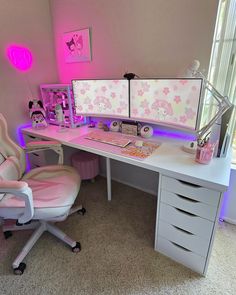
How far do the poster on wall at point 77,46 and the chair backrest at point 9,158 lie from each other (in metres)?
1.01

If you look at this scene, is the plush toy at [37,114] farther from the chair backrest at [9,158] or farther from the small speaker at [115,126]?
the small speaker at [115,126]

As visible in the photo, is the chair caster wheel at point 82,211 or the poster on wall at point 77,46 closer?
the chair caster wheel at point 82,211

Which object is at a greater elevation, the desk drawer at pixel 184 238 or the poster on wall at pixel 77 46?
the poster on wall at pixel 77 46

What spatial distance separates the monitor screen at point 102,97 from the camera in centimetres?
155

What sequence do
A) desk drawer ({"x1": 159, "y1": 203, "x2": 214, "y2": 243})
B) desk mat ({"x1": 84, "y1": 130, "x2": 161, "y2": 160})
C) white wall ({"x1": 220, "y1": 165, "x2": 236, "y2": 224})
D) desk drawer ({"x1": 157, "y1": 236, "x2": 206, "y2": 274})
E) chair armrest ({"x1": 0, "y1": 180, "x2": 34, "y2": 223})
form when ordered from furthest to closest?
white wall ({"x1": 220, "y1": 165, "x2": 236, "y2": 224}) < desk mat ({"x1": 84, "y1": 130, "x2": 161, "y2": 160}) < desk drawer ({"x1": 157, "y1": 236, "x2": 206, "y2": 274}) < desk drawer ({"x1": 159, "y1": 203, "x2": 214, "y2": 243}) < chair armrest ({"x1": 0, "y1": 180, "x2": 34, "y2": 223})

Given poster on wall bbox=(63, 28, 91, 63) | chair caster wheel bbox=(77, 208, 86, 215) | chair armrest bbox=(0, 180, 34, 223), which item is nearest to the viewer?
chair armrest bbox=(0, 180, 34, 223)

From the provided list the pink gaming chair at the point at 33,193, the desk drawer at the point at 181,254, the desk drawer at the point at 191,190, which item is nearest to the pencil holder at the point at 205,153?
the desk drawer at the point at 191,190

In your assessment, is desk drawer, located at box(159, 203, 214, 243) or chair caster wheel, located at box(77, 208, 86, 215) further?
chair caster wheel, located at box(77, 208, 86, 215)

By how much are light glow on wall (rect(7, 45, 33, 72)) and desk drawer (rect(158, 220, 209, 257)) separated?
1.90 meters

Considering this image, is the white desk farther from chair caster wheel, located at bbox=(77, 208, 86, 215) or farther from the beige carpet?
chair caster wheel, located at bbox=(77, 208, 86, 215)

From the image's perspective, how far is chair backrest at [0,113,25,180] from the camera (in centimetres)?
129

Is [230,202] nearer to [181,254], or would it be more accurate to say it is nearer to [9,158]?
[181,254]

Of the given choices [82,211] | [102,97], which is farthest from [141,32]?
→ [82,211]

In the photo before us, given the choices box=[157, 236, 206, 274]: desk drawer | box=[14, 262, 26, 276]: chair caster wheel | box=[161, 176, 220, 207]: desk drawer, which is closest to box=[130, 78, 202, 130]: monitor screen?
box=[161, 176, 220, 207]: desk drawer
